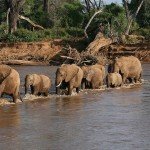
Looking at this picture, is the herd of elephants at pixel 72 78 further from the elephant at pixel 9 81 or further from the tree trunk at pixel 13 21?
the tree trunk at pixel 13 21

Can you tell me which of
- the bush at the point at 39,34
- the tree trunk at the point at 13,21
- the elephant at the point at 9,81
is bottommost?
the elephant at the point at 9,81

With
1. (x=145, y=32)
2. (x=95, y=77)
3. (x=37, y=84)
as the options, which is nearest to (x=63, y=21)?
(x=145, y=32)

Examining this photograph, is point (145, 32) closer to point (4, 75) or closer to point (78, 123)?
point (4, 75)

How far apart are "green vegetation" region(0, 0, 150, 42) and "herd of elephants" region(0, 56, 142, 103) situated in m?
17.7

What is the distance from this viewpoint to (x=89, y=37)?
4766 cm

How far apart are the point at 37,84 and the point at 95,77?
14.4 feet

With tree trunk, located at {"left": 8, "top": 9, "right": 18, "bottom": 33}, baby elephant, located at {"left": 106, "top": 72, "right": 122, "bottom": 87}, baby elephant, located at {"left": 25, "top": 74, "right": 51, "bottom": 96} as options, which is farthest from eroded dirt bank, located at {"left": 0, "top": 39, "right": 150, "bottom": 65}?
baby elephant, located at {"left": 25, "top": 74, "right": 51, "bottom": 96}

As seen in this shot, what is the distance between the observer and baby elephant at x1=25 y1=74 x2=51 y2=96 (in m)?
21.1

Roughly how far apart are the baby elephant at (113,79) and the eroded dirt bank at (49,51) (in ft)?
60.4

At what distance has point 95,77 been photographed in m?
25.1

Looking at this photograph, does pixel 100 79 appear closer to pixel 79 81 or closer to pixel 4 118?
pixel 79 81

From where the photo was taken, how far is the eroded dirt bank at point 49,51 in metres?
45.5

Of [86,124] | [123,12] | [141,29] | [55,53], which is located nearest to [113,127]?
[86,124]

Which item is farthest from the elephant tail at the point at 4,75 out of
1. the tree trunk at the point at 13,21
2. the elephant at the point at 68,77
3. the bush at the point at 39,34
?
the tree trunk at the point at 13,21
